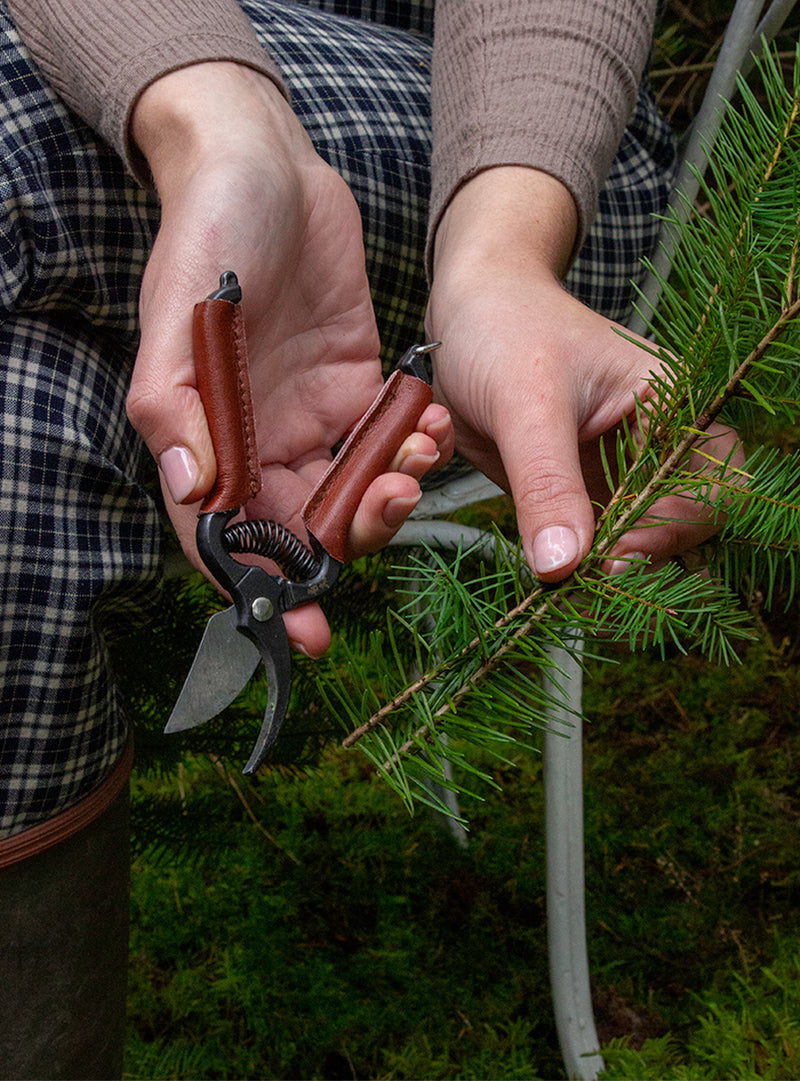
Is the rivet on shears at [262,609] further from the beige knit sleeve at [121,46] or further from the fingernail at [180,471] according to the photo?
the beige knit sleeve at [121,46]

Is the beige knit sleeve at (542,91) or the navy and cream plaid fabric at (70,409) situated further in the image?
the beige knit sleeve at (542,91)

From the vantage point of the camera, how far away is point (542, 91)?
88 cm

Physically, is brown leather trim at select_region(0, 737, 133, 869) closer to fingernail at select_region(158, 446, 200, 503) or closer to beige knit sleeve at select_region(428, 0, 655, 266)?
fingernail at select_region(158, 446, 200, 503)

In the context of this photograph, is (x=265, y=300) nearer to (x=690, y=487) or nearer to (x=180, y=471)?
(x=180, y=471)

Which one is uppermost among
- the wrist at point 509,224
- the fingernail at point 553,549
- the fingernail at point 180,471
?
the wrist at point 509,224

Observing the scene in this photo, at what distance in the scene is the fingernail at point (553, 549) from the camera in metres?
0.57

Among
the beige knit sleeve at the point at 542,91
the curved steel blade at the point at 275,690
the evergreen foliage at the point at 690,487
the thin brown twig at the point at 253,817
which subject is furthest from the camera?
the thin brown twig at the point at 253,817

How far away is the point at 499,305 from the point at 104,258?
0.32m

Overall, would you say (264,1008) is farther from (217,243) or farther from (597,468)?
(217,243)

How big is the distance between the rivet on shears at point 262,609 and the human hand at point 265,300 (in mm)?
36

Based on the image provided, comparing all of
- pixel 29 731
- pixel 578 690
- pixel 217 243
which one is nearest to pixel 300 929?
pixel 578 690

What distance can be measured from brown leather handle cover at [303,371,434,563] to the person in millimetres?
11

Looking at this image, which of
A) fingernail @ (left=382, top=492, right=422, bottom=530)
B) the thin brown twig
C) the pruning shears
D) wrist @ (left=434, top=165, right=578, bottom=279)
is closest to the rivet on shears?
the pruning shears

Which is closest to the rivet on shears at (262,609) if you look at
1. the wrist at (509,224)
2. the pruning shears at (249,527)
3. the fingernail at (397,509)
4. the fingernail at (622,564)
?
the pruning shears at (249,527)
